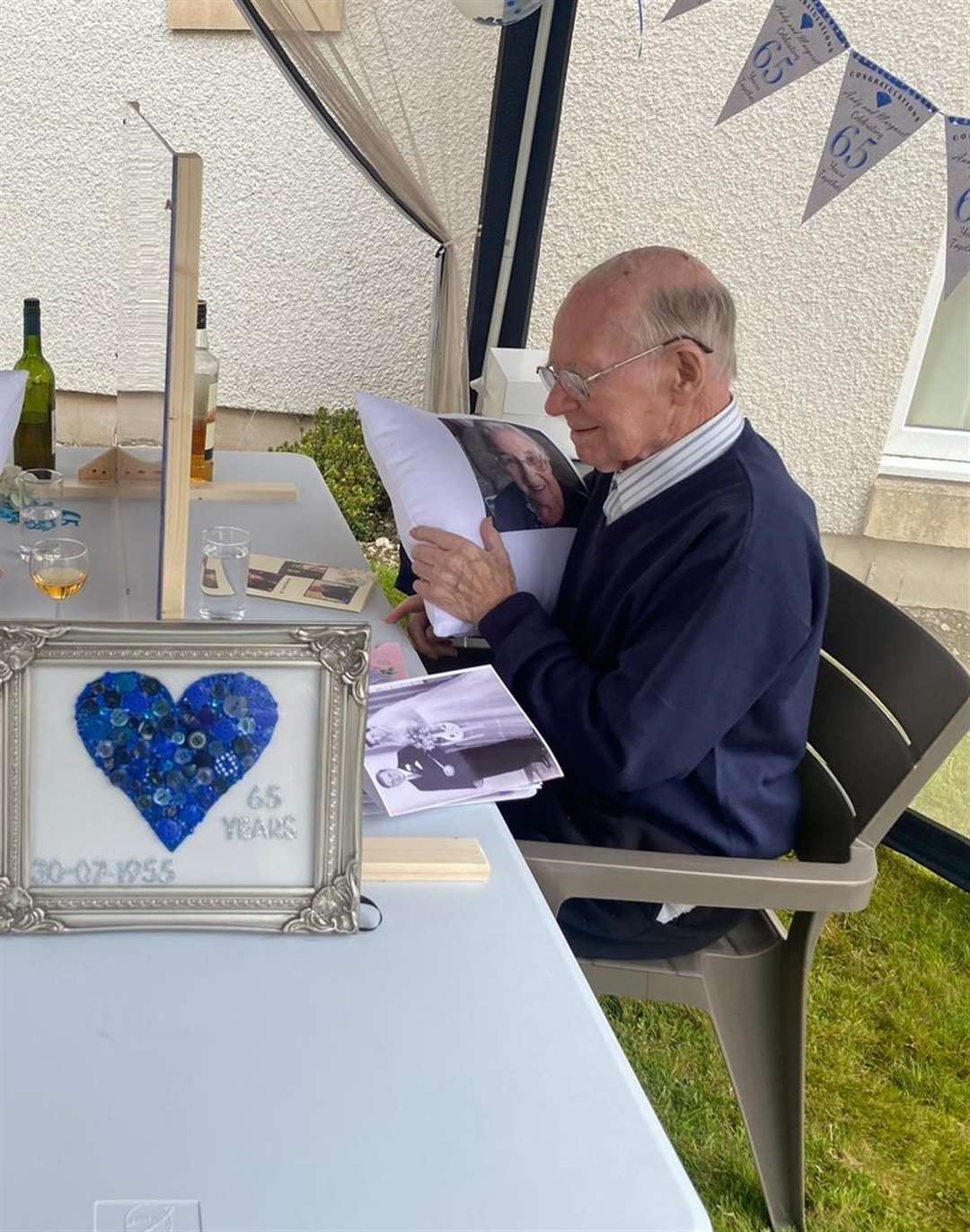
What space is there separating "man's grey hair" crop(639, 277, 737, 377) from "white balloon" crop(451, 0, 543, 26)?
90cm

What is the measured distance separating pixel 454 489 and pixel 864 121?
0.96 meters

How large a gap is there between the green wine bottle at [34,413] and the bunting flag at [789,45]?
1.33 metres

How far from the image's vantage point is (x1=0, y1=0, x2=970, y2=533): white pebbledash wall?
10.5 feet

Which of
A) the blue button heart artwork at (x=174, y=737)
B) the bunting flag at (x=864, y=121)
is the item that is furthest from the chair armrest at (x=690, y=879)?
the bunting flag at (x=864, y=121)

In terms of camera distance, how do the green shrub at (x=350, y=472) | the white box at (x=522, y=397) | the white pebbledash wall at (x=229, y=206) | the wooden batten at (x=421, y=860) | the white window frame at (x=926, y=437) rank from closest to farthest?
the wooden batten at (x=421, y=860)
the white box at (x=522, y=397)
the white window frame at (x=926, y=437)
the green shrub at (x=350, y=472)
the white pebbledash wall at (x=229, y=206)

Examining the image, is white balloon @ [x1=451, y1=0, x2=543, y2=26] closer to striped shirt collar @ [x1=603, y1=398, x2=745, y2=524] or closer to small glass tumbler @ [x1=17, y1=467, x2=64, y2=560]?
striped shirt collar @ [x1=603, y1=398, x2=745, y2=524]

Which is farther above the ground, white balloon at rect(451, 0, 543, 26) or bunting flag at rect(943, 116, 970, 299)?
white balloon at rect(451, 0, 543, 26)

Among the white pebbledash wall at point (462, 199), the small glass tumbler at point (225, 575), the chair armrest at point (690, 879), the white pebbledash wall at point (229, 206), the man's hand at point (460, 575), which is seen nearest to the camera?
the chair armrest at point (690, 879)

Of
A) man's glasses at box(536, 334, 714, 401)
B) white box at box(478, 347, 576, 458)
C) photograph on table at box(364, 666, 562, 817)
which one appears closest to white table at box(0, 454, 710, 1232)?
photograph on table at box(364, 666, 562, 817)

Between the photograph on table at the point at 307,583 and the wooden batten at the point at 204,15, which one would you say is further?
the wooden batten at the point at 204,15

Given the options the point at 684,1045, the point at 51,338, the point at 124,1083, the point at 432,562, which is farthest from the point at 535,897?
the point at 51,338

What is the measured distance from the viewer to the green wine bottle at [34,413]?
2.03 m

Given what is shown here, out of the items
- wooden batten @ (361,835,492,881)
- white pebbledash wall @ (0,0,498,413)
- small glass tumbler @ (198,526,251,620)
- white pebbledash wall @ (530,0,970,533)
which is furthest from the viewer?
white pebbledash wall @ (0,0,498,413)

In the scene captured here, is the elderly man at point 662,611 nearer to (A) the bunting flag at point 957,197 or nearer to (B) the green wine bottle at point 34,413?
(A) the bunting flag at point 957,197
